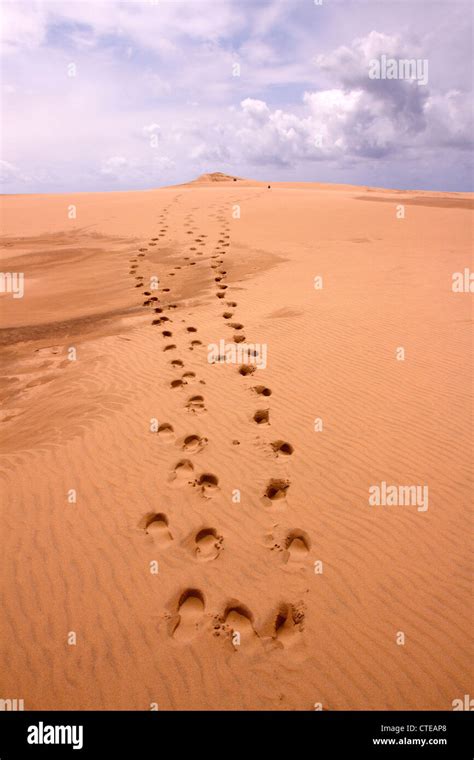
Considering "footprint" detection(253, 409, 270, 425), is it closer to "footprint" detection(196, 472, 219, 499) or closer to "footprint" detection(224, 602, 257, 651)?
"footprint" detection(196, 472, 219, 499)

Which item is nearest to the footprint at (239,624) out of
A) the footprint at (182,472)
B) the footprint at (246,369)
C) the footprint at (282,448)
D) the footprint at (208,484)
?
the footprint at (208,484)

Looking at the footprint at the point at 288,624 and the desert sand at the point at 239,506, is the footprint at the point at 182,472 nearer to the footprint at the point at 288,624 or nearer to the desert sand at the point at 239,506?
the desert sand at the point at 239,506

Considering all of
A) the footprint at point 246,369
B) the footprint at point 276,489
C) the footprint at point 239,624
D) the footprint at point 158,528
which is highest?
the footprint at point 246,369

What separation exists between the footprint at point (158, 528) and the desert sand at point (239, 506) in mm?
22

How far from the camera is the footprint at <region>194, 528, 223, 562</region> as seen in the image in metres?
3.55

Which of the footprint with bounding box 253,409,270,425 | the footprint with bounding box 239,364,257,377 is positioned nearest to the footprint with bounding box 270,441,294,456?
the footprint with bounding box 253,409,270,425

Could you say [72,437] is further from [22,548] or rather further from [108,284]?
[108,284]

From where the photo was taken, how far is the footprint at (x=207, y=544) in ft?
11.7

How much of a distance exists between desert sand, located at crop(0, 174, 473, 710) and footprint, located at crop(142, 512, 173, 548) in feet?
0.07

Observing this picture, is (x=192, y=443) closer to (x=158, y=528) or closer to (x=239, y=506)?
(x=239, y=506)

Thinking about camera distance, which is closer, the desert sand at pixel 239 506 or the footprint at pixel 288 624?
the desert sand at pixel 239 506
